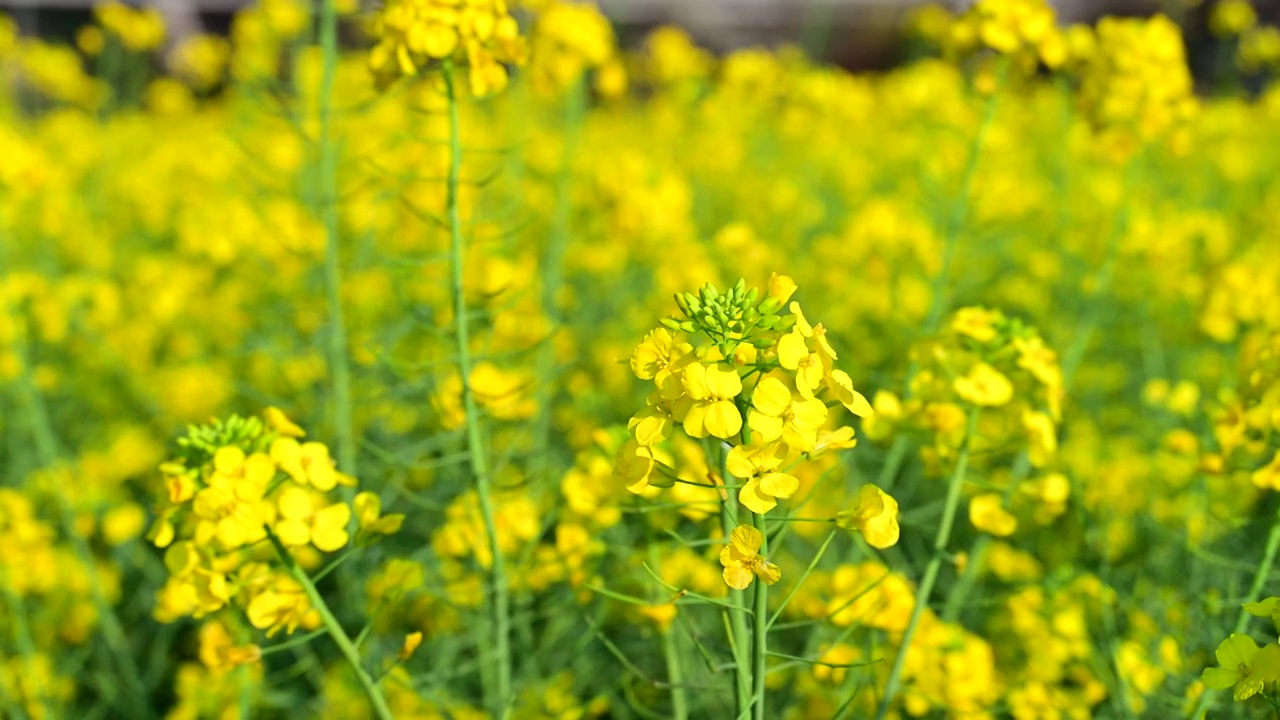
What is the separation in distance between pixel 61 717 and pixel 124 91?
35.9ft

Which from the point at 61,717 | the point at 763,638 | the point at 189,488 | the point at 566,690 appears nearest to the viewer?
the point at 763,638

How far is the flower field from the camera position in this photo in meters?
1.38

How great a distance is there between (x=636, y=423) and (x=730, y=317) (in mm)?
166

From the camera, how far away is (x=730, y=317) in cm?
115

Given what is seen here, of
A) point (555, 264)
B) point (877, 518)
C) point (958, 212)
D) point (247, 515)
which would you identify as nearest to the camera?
point (877, 518)

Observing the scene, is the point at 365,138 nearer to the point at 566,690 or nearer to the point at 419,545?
the point at 419,545

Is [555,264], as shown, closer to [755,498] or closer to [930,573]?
[930,573]

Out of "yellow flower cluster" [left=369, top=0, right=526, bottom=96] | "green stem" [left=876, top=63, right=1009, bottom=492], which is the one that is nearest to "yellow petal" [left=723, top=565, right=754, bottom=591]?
"yellow flower cluster" [left=369, top=0, right=526, bottom=96]

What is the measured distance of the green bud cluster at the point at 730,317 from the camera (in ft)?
3.75

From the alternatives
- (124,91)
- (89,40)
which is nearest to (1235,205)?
(89,40)

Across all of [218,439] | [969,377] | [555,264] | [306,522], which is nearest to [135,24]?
[555,264]

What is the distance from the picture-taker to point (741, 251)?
3211 mm

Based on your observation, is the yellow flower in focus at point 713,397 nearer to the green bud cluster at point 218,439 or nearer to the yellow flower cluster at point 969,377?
the yellow flower cluster at point 969,377

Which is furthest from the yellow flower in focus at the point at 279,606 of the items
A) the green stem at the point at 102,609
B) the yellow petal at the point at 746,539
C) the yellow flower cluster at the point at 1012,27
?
the yellow flower cluster at the point at 1012,27
